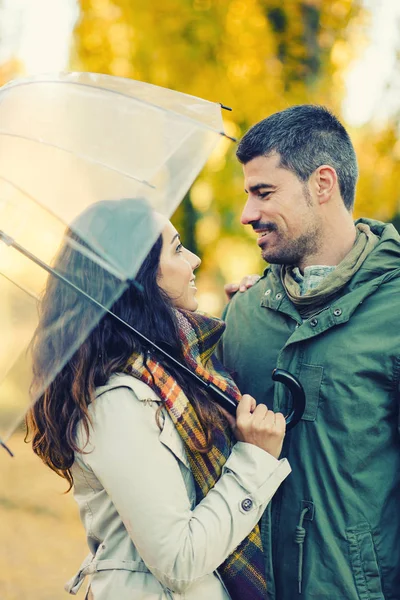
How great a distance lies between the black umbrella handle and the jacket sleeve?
268 mm

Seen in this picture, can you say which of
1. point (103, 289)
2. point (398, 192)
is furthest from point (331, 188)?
point (398, 192)

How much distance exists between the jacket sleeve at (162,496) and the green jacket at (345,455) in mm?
378

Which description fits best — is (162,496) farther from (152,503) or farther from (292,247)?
(292,247)

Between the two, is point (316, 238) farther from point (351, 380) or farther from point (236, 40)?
point (236, 40)

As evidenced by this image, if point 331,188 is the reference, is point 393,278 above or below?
below

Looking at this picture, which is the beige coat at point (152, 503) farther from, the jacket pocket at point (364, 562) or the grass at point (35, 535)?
the grass at point (35, 535)

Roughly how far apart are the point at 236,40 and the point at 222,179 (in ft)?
5.58

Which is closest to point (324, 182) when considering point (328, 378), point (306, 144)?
point (306, 144)

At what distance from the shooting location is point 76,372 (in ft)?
7.33

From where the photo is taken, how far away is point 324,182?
2.97m

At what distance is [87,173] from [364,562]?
5.30ft

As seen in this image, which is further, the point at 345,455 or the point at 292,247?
the point at 292,247

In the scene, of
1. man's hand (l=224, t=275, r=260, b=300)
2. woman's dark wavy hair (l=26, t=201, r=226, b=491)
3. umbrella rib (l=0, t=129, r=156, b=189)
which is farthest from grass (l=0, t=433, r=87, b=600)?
umbrella rib (l=0, t=129, r=156, b=189)

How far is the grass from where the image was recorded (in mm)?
5531
